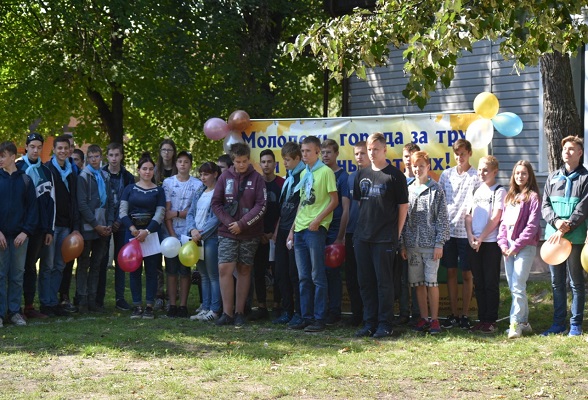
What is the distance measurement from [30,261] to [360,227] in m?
4.10

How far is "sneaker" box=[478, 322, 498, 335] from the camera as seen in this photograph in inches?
401

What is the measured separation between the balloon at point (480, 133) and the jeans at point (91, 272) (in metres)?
4.82

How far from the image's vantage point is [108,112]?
76.1 ft

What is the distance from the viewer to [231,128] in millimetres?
12336

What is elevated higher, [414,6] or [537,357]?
[414,6]

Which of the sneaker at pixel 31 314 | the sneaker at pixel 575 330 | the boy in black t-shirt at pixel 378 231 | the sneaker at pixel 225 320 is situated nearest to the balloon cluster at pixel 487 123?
the boy in black t-shirt at pixel 378 231

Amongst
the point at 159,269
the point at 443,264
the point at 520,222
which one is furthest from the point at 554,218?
the point at 159,269

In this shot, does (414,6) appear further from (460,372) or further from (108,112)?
(108,112)

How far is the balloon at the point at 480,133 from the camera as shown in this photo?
35.6 feet

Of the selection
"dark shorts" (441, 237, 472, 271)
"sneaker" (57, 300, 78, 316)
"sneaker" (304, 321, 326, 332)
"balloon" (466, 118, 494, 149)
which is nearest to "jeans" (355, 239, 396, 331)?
"sneaker" (304, 321, 326, 332)

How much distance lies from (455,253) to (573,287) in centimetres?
138

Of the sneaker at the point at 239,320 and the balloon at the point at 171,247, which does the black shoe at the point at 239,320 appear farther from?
the balloon at the point at 171,247

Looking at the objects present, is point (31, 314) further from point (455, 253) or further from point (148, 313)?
point (455, 253)

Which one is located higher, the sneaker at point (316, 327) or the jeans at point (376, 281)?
the jeans at point (376, 281)
